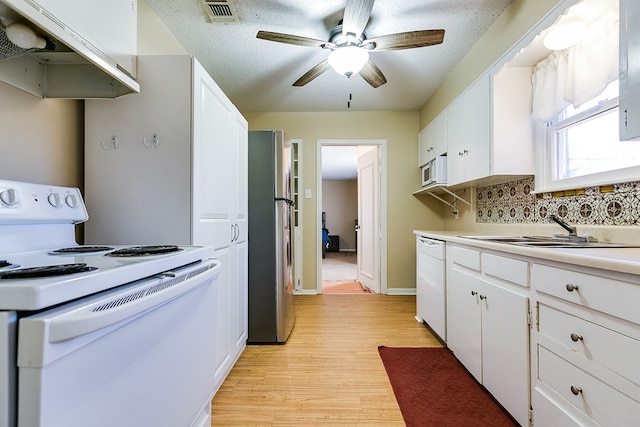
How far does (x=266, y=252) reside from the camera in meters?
2.31

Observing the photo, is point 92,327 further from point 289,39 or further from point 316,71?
point 316,71

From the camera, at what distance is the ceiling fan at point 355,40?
1799mm

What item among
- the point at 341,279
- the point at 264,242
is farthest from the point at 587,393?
the point at 341,279

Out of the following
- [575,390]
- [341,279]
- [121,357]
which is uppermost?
[121,357]

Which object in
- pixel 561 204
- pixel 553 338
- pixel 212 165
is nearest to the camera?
pixel 553 338

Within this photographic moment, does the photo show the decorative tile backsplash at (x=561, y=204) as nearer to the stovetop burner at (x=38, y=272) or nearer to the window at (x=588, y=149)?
the window at (x=588, y=149)

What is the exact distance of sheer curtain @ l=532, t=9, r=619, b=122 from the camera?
4.77 ft

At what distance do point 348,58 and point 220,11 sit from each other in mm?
922

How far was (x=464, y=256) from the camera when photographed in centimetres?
188

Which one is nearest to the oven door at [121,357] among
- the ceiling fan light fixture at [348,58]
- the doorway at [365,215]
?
the ceiling fan light fixture at [348,58]

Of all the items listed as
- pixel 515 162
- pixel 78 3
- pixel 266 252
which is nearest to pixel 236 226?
pixel 266 252

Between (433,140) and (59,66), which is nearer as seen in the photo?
(59,66)

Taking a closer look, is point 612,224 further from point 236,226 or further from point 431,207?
point 431,207

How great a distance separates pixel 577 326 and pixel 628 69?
92cm
